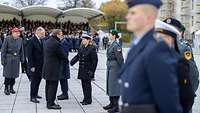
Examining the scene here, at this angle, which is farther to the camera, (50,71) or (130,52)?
(50,71)

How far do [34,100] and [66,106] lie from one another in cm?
92

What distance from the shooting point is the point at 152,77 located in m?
3.27

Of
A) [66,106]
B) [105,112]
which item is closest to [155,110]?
[105,112]

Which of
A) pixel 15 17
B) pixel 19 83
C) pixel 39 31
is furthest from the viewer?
pixel 15 17

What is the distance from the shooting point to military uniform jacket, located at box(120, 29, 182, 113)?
3.25 metres

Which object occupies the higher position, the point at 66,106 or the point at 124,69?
the point at 124,69

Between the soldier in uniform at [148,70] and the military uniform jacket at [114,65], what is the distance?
599 cm

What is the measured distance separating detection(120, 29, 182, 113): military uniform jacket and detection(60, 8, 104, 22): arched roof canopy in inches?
1458

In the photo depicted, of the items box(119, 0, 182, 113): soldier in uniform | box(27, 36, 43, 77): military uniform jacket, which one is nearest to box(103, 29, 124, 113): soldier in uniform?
box(27, 36, 43, 77): military uniform jacket

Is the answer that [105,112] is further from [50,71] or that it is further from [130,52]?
[130,52]

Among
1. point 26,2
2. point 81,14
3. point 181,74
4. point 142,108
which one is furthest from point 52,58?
point 26,2

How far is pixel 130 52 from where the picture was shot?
3.51m

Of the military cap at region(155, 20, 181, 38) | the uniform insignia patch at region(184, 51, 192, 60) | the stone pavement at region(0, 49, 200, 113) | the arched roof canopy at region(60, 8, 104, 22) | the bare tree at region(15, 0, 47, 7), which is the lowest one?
the stone pavement at region(0, 49, 200, 113)

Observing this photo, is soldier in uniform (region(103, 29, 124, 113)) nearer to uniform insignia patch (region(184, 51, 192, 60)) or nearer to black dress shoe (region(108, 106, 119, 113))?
black dress shoe (region(108, 106, 119, 113))
